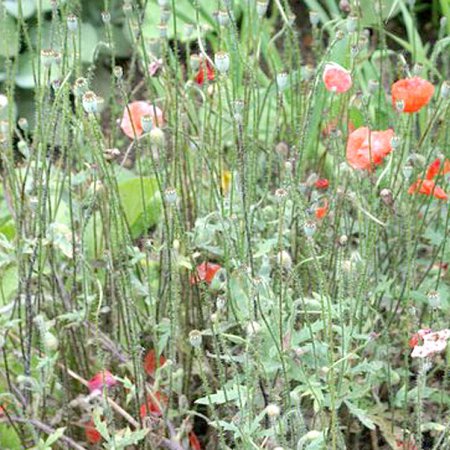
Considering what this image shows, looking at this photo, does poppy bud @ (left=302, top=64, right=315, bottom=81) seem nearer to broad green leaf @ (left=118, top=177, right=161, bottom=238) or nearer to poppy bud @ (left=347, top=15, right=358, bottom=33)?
poppy bud @ (left=347, top=15, right=358, bottom=33)

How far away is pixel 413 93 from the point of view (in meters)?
1.55

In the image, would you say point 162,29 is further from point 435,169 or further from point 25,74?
point 25,74

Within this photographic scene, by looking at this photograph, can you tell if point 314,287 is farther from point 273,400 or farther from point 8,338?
point 8,338

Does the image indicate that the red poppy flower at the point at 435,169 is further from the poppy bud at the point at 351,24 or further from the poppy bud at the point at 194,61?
the poppy bud at the point at 194,61

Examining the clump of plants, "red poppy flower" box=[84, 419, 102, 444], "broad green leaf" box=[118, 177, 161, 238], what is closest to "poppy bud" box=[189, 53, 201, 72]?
the clump of plants

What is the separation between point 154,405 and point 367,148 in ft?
1.49

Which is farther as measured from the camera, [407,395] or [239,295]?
[239,295]

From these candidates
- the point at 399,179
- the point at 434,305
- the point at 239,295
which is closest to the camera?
the point at 434,305

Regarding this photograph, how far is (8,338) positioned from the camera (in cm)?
176

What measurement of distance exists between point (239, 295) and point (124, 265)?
18 centimetres

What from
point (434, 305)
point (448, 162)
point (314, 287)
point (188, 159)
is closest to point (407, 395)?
point (434, 305)

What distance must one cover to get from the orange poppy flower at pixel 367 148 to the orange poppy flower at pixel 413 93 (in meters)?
0.05

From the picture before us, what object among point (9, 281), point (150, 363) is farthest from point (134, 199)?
point (150, 363)

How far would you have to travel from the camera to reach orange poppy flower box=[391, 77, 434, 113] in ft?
5.08
